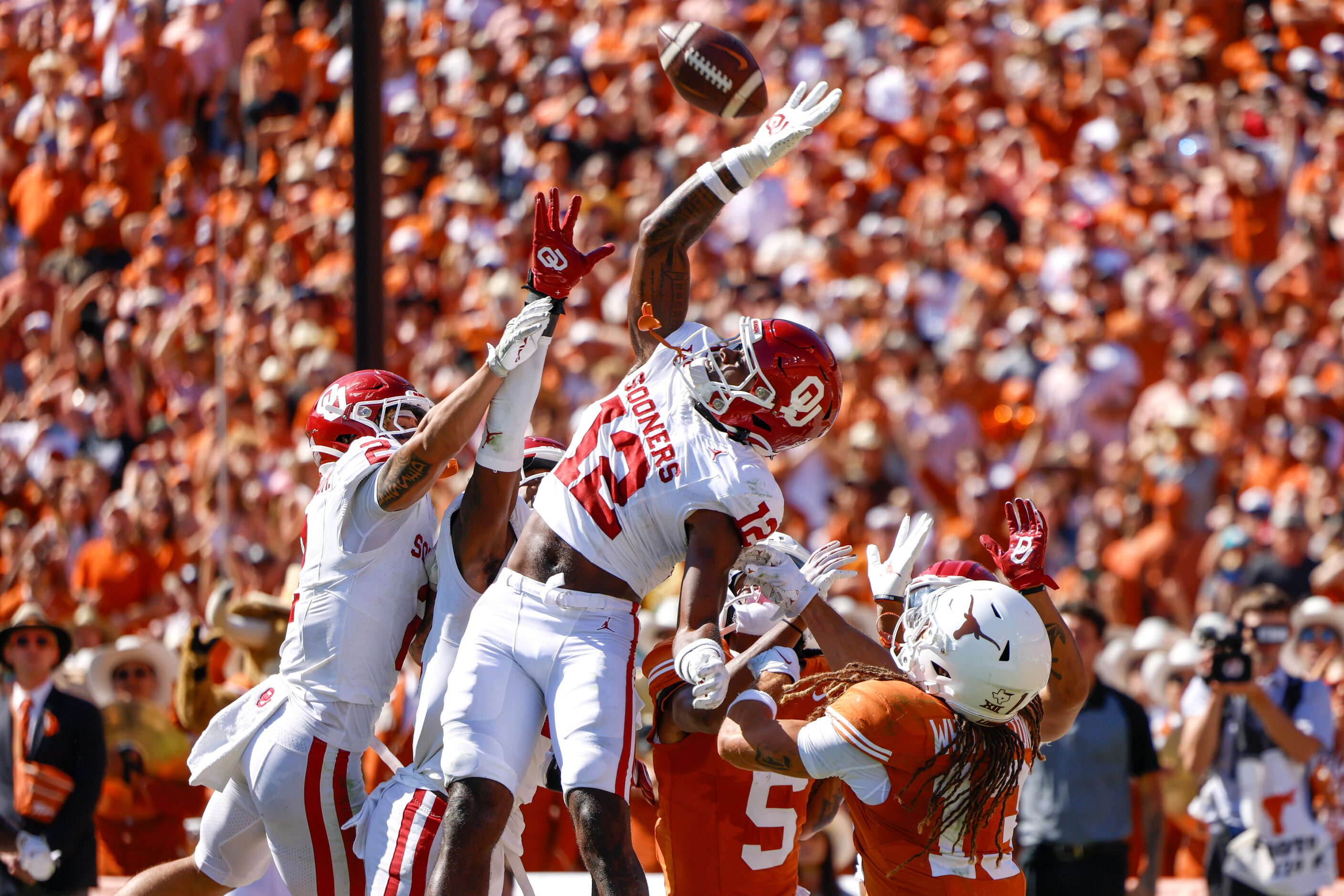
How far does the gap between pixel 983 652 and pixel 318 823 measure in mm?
2129

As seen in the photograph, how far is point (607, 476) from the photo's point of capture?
4.63 metres

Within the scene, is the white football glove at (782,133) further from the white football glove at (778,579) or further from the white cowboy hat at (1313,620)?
the white cowboy hat at (1313,620)

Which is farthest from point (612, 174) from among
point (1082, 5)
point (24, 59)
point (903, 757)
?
point (903, 757)

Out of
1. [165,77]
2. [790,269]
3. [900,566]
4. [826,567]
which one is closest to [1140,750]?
[900,566]

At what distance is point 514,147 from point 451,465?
9.25m

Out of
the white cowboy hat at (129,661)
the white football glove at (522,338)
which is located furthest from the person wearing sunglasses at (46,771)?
the white football glove at (522,338)

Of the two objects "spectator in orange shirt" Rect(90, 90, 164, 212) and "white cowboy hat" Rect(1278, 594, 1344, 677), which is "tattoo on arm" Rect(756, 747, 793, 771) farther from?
→ "spectator in orange shirt" Rect(90, 90, 164, 212)

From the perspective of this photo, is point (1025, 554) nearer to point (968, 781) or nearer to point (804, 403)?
point (804, 403)

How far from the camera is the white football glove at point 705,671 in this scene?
411 cm

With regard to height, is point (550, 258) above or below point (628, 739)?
above

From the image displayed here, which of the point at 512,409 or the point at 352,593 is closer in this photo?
the point at 512,409

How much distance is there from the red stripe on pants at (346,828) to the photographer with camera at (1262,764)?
3532mm

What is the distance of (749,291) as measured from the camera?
11.9 m

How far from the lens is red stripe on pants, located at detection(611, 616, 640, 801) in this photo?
175 inches
